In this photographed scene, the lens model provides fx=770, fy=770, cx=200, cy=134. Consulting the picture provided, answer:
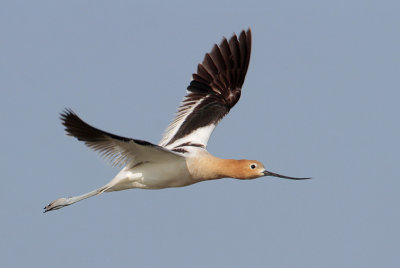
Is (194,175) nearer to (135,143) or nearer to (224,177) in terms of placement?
(224,177)

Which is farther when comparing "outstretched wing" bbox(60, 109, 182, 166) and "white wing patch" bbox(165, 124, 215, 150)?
"white wing patch" bbox(165, 124, 215, 150)

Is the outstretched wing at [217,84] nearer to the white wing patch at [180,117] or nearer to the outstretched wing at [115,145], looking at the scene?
the white wing patch at [180,117]

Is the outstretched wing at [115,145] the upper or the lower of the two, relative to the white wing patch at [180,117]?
lower

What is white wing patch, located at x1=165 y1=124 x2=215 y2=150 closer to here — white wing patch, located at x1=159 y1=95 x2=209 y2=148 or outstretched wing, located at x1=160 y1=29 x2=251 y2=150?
white wing patch, located at x1=159 y1=95 x2=209 y2=148

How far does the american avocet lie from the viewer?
11.9 m

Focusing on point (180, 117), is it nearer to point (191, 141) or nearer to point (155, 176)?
point (191, 141)

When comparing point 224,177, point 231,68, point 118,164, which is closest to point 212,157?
point 224,177

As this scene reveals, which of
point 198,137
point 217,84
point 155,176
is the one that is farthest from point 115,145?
point 217,84

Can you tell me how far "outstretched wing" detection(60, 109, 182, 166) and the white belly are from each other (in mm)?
123

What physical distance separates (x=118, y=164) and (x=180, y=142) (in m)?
1.90

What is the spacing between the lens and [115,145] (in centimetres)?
1197

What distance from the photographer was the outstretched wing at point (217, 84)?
14656mm

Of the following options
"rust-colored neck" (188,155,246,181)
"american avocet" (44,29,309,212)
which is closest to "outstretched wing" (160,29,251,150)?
"american avocet" (44,29,309,212)

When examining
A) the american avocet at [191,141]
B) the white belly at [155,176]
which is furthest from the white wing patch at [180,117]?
the white belly at [155,176]
